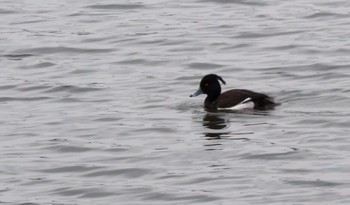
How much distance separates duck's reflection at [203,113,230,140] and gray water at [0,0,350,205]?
0.04 metres

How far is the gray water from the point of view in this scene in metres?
13.0

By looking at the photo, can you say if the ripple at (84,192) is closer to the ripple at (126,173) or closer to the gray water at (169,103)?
the gray water at (169,103)

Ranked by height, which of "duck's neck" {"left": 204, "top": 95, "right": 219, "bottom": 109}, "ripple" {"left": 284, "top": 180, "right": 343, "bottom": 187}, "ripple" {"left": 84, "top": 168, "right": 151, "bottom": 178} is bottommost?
"duck's neck" {"left": 204, "top": 95, "right": 219, "bottom": 109}

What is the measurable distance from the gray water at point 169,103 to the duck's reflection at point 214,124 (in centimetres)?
4

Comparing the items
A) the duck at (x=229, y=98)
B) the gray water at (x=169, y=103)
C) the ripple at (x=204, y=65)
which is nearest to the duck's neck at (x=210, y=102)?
the duck at (x=229, y=98)

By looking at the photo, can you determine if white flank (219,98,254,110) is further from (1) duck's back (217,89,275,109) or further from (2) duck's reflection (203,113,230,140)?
(2) duck's reflection (203,113,230,140)

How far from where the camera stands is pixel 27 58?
21.6 m

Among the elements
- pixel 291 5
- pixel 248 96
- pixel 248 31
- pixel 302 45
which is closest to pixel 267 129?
pixel 248 96

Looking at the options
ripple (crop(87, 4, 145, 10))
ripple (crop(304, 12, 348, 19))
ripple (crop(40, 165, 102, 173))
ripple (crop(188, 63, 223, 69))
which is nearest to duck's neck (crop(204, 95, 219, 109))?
ripple (crop(188, 63, 223, 69))

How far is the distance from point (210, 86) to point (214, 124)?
1355mm

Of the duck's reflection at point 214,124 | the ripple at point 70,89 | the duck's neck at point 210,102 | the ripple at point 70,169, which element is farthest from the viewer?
the ripple at point 70,89

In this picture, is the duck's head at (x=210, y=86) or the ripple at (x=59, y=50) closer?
the duck's head at (x=210, y=86)

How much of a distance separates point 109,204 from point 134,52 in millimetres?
9504

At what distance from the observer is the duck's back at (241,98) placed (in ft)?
55.9
